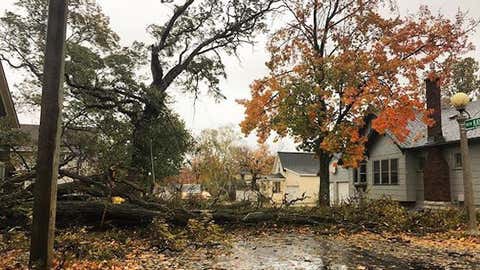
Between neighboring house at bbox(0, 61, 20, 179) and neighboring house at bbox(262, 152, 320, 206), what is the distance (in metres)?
26.0

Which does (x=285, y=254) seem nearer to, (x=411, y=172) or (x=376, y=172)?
(x=411, y=172)

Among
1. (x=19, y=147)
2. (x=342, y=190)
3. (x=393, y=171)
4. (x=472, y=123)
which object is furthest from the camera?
(x=342, y=190)

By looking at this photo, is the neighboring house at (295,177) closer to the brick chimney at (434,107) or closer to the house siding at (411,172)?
the house siding at (411,172)

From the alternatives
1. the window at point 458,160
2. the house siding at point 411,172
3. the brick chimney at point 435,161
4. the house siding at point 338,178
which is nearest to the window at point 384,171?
the house siding at point 411,172

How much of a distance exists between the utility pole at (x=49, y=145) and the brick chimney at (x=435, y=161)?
55.6 feet

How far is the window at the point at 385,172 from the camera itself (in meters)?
21.8

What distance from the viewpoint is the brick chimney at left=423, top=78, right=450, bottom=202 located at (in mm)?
18172

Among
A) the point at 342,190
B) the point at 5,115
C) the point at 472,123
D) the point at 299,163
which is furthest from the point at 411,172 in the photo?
the point at 299,163

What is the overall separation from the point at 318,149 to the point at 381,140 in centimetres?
566

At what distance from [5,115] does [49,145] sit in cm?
1314

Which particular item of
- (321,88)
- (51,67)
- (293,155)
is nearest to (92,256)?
(51,67)

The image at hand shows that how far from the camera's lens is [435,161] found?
61.2 ft

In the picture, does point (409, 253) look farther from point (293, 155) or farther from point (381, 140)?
point (293, 155)

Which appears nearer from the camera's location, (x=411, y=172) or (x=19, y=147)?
(x=19, y=147)
